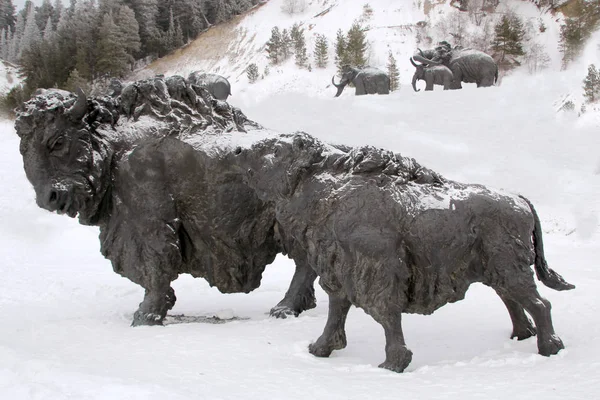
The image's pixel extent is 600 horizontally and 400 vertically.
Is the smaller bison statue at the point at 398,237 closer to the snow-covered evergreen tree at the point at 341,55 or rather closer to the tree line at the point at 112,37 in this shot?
the tree line at the point at 112,37

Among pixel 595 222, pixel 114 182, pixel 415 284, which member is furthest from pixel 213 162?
pixel 595 222

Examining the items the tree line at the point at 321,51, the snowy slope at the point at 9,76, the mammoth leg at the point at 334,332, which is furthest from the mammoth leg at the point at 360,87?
the snowy slope at the point at 9,76

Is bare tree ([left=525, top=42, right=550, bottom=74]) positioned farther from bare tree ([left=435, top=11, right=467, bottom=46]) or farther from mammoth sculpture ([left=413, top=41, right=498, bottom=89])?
mammoth sculpture ([left=413, top=41, right=498, bottom=89])

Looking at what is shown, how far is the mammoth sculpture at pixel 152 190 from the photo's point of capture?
5.34 meters

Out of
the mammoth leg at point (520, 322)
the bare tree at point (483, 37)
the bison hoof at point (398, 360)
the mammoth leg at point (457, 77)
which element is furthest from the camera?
the bare tree at point (483, 37)

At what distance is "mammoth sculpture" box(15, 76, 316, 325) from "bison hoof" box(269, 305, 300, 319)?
0.04 feet

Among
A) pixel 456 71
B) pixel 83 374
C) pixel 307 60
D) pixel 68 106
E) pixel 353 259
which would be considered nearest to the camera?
pixel 83 374

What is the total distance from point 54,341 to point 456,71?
61.7 ft

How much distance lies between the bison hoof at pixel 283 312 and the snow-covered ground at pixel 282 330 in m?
0.14

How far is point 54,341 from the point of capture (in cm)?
470

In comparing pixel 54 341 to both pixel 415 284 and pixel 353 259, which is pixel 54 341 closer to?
pixel 353 259

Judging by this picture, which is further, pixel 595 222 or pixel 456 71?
pixel 456 71

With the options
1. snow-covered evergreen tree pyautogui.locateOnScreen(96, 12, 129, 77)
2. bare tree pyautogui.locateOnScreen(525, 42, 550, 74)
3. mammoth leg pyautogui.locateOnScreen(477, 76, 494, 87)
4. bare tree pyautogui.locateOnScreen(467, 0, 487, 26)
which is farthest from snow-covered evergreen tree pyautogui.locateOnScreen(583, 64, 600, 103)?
snow-covered evergreen tree pyautogui.locateOnScreen(96, 12, 129, 77)

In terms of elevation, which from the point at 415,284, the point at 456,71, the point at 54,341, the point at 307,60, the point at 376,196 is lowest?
the point at 307,60
